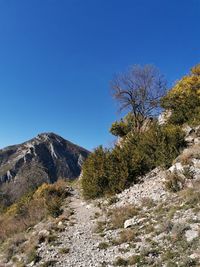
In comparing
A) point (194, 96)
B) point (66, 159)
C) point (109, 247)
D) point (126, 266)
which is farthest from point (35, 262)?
point (66, 159)

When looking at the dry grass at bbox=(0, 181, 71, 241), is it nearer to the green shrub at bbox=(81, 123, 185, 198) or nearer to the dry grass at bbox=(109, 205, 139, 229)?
the green shrub at bbox=(81, 123, 185, 198)

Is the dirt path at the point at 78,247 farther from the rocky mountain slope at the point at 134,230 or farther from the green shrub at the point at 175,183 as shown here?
the green shrub at the point at 175,183

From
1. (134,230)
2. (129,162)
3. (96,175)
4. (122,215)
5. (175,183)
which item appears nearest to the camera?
(134,230)

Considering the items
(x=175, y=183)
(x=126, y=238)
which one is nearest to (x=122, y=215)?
(x=126, y=238)

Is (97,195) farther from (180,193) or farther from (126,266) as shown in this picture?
(126,266)

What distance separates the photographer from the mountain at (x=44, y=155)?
143125 mm

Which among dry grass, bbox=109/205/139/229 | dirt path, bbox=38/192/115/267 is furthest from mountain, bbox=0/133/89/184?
dry grass, bbox=109/205/139/229

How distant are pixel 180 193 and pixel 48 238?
5.78 m

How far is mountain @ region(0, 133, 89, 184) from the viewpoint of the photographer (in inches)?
5635

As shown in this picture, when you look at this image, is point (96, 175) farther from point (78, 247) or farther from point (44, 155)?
point (44, 155)

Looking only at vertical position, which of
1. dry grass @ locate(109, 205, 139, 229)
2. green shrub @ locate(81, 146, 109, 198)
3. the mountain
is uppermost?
the mountain

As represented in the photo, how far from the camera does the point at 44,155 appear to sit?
154 m

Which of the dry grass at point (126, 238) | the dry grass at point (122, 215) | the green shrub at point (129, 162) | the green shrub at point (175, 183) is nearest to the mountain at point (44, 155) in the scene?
the green shrub at point (129, 162)

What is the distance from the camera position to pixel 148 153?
18312mm
